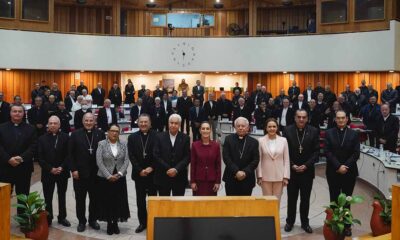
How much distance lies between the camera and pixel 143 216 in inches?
276

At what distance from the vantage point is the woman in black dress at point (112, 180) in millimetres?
6777

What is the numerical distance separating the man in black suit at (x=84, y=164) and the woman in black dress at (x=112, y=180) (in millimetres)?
138

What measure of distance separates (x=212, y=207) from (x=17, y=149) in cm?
428

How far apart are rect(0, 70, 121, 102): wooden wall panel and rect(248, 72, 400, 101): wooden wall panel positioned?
683cm

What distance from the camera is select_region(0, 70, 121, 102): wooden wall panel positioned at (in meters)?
20.6

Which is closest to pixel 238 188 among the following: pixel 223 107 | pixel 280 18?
pixel 223 107

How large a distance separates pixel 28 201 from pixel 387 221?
410 cm

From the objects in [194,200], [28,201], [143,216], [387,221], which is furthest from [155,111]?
[194,200]

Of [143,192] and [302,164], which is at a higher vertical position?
[302,164]

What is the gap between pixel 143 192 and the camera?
7.07m

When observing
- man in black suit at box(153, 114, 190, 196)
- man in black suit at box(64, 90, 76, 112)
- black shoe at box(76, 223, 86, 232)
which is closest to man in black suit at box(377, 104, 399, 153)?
man in black suit at box(153, 114, 190, 196)

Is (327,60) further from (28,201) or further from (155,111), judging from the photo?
(28,201)

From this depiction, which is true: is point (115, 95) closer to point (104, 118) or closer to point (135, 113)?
point (135, 113)

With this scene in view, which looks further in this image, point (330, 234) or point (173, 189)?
point (173, 189)
